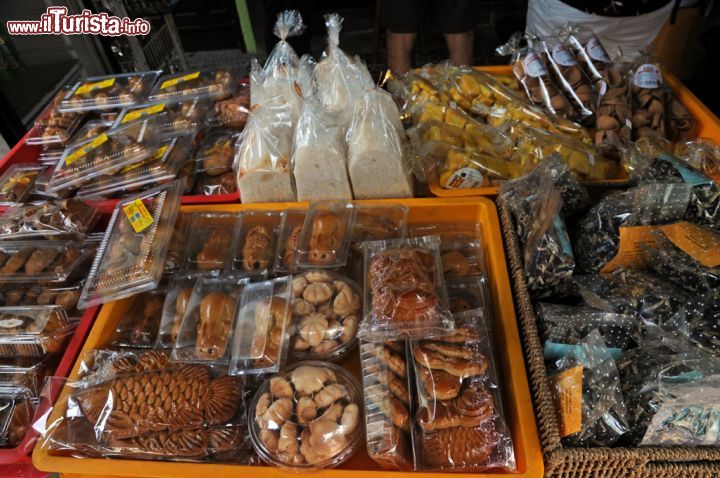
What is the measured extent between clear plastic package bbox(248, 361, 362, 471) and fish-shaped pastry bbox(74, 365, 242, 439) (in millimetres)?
86

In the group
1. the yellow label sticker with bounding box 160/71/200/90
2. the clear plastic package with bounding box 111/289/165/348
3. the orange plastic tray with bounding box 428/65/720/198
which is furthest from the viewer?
the yellow label sticker with bounding box 160/71/200/90

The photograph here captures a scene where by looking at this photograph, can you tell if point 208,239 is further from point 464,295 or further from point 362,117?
point 464,295

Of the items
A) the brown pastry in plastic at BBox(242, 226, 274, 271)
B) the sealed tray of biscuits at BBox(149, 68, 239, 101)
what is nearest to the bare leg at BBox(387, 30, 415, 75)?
the sealed tray of biscuits at BBox(149, 68, 239, 101)

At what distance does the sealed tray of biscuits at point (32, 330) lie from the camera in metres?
1.25

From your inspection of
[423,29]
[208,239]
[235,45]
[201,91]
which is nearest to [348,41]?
[423,29]

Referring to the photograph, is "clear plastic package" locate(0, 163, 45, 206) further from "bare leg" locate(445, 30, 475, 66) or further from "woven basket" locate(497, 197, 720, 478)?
"bare leg" locate(445, 30, 475, 66)

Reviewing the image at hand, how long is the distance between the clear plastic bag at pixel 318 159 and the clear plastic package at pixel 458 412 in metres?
0.67

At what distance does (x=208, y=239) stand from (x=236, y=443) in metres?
0.66

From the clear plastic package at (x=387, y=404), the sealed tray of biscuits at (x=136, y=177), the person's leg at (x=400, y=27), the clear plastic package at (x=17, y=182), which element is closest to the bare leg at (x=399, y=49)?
the person's leg at (x=400, y=27)

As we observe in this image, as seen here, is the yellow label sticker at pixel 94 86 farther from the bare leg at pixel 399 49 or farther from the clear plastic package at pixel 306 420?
the clear plastic package at pixel 306 420

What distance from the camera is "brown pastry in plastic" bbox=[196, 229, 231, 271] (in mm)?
1400

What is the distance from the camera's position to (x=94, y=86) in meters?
2.22

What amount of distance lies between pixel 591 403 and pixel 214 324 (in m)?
0.90

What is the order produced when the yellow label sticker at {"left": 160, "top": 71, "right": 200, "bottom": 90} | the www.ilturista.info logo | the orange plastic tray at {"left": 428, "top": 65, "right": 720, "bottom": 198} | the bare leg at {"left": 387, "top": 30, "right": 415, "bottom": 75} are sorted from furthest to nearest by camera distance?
the bare leg at {"left": 387, "top": 30, "right": 415, "bottom": 75} < the www.ilturista.info logo < the yellow label sticker at {"left": 160, "top": 71, "right": 200, "bottom": 90} < the orange plastic tray at {"left": 428, "top": 65, "right": 720, "bottom": 198}
